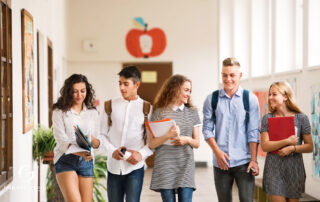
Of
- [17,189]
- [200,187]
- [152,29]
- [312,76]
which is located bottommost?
[200,187]

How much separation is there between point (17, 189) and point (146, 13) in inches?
285

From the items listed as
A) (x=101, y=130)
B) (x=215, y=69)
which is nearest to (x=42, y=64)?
(x=101, y=130)

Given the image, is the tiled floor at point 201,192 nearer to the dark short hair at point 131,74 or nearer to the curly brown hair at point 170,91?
the curly brown hair at point 170,91

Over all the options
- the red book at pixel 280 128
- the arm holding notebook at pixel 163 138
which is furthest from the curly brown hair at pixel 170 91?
the red book at pixel 280 128

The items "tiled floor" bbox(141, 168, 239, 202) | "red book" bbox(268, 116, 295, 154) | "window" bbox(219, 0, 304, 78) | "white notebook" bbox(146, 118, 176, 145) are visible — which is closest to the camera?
"white notebook" bbox(146, 118, 176, 145)

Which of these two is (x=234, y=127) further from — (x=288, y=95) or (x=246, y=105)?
(x=288, y=95)

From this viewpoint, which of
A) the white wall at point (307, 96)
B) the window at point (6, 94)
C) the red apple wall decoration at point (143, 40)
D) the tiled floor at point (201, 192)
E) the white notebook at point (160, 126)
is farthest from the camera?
the red apple wall decoration at point (143, 40)

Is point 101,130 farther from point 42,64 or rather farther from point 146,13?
point 146,13

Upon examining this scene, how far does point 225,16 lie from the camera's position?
9.76m

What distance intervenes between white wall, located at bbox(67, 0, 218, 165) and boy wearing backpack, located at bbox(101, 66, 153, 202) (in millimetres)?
7116

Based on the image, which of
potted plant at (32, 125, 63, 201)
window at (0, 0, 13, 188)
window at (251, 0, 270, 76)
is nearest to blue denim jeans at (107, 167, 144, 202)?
window at (0, 0, 13, 188)

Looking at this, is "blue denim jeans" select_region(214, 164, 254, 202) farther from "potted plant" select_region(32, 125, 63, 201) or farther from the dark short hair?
"potted plant" select_region(32, 125, 63, 201)

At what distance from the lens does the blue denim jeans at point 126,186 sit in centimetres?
304

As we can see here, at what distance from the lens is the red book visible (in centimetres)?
315
